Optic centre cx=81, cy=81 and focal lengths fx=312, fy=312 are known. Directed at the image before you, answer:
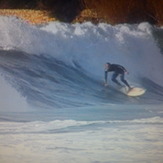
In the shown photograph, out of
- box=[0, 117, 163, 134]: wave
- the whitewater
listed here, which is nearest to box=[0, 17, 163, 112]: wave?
the whitewater

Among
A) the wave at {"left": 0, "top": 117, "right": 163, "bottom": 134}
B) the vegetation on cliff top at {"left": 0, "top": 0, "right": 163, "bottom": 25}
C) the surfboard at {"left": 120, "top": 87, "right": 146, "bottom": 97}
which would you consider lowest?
the wave at {"left": 0, "top": 117, "right": 163, "bottom": 134}

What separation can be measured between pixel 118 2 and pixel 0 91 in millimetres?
993

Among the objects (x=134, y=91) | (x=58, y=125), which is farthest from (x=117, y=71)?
(x=58, y=125)

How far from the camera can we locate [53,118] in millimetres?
2096

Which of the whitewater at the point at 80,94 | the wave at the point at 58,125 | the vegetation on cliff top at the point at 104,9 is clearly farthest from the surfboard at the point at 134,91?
the vegetation on cliff top at the point at 104,9

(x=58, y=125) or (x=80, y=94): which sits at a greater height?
(x=80, y=94)

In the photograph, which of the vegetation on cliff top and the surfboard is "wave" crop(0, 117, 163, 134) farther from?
the vegetation on cliff top

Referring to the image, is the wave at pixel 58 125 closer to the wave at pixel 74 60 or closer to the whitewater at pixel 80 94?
the whitewater at pixel 80 94

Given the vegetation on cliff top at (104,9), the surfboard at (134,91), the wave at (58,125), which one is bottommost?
the wave at (58,125)

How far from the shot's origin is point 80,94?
82.4 inches

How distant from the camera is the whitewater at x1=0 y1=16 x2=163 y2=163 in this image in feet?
6.86

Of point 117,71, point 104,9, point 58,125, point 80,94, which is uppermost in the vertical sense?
point 104,9

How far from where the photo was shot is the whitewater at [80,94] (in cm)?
209

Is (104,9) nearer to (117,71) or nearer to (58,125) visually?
(117,71)
